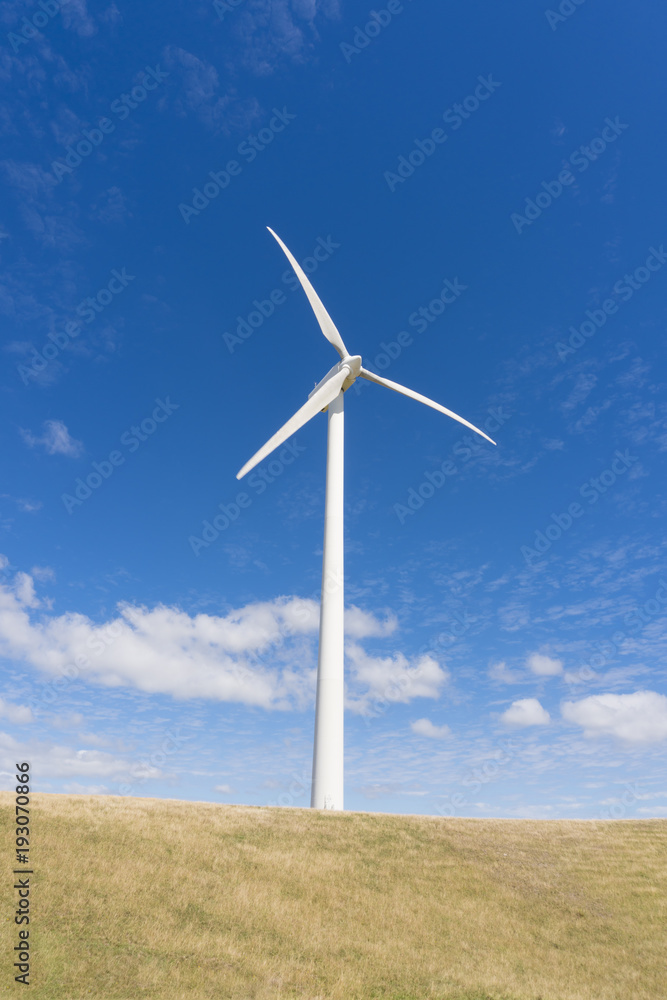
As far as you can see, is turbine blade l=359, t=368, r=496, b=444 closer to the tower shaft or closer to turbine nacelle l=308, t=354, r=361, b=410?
turbine nacelle l=308, t=354, r=361, b=410

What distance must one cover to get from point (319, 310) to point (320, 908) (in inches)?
1721

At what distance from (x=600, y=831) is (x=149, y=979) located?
31.4 metres

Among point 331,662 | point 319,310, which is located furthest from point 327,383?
point 331,662

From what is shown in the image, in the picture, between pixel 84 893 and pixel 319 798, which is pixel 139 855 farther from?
pixel 319 798

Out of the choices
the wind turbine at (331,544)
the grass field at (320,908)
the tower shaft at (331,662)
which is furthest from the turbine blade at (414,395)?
the grass field at (320,908)

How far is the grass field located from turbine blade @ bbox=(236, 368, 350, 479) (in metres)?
23.2

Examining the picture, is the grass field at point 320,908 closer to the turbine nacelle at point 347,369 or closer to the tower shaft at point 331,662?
the tower shaft at point 331,662

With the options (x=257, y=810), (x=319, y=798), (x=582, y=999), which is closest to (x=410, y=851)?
(x=319, y=798)

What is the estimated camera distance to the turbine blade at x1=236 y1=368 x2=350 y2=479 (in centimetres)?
4441

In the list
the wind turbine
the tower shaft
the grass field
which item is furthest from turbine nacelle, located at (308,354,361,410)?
the grass field

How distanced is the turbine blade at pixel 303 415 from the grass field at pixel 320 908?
23.2 meters

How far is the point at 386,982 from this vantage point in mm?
19656

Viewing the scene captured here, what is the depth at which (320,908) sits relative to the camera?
24328 millimetres

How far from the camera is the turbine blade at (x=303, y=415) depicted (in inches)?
1748
